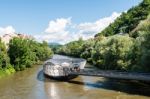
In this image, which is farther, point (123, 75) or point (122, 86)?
point (122, 86)

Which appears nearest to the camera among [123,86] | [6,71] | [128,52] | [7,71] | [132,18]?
[123,86]

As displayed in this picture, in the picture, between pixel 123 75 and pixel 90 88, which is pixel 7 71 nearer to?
pixel 90 88

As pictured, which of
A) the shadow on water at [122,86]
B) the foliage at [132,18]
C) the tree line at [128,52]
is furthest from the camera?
the foliage at [132,18]

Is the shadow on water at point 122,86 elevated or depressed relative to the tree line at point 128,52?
depressed

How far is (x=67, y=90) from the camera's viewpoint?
42875mm

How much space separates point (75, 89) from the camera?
43.4 m

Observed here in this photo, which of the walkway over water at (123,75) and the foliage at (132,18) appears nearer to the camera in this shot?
the walkway over water at (123,75)

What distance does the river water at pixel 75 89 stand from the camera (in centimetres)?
3797

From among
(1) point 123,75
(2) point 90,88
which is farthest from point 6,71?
(1) point 123,75

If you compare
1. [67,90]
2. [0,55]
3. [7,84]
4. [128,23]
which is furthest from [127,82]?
[128,23]

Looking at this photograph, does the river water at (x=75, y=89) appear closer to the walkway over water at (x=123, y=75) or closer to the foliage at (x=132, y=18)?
the walkway over water at (x=123, y=75)

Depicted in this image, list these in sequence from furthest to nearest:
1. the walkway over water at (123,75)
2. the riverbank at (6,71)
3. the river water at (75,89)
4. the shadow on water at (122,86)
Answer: the riverbank at (6,71) < the shadow on water at (122,86) < the walkway over water at (123,75) < the river water at (75,89)

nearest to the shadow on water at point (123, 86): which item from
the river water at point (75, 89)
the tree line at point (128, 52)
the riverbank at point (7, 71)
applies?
the river water at point (75, 89)

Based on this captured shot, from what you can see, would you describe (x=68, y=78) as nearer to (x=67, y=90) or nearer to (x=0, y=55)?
(x=67, y=90)
